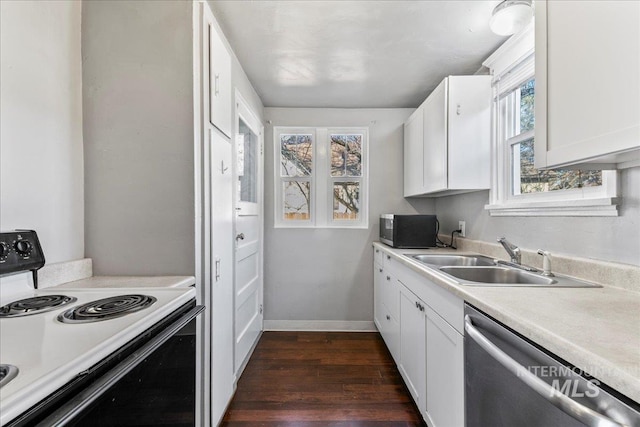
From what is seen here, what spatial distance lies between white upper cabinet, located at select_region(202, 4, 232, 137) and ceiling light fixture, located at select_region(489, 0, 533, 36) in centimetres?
150

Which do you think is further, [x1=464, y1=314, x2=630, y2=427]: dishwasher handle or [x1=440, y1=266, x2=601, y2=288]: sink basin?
[x1=440, y1=266, x2=601, y2=288]: sink basin

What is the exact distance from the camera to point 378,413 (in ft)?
6.01

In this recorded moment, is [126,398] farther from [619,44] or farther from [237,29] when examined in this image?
[237,29]

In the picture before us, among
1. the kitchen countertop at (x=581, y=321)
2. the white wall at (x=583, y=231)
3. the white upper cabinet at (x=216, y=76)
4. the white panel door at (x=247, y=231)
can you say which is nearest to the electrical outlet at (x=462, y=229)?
the white wall at (x=583, y=231)

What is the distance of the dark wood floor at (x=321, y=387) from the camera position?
1.79 meters

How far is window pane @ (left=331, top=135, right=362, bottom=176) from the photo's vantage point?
3.23 meters

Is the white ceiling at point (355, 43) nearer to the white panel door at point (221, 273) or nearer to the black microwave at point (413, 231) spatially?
the white panel door at point (221, 273)

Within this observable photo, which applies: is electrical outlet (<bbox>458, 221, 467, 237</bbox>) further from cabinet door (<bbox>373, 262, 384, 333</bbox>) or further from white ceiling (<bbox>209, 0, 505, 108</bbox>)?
white ceiling (<bbox>209, 0, 505, 108</bbox>)

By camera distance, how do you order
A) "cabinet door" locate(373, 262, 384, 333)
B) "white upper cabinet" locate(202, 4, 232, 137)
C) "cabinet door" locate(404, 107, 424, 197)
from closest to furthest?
"white upper cabinet" locate(202, 4, 232, 137)
"cabinet door" locate(404, 107, 424, 197)
"cabinet door" locate(373, 262, 384, 333)

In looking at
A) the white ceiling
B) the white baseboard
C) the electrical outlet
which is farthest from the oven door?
the electrical outlet

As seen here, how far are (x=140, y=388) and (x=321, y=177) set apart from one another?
103 inches

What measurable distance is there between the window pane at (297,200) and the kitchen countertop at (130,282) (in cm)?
190

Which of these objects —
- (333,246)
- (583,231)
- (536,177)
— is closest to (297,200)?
(333,246)

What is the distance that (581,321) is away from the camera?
0.79 meters
